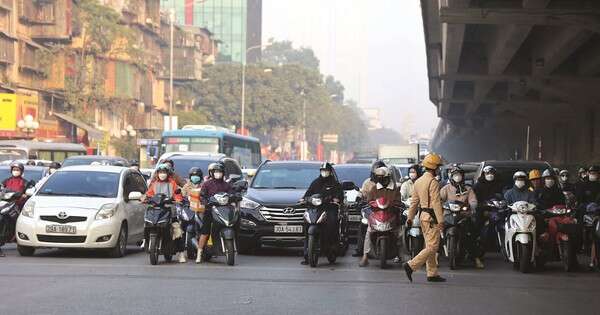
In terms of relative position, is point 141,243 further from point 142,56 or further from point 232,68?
point 232,68

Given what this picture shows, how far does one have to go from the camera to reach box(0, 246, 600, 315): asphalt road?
11109 millimetres

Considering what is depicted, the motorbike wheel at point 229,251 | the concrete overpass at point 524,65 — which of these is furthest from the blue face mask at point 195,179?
the concrete overpass at point 524,65

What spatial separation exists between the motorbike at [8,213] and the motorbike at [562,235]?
8575 millimetres

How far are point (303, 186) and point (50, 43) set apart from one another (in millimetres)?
50145

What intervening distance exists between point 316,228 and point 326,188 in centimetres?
71

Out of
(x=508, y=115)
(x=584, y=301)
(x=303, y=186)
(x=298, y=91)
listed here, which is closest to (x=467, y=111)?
(x=508, y=115)

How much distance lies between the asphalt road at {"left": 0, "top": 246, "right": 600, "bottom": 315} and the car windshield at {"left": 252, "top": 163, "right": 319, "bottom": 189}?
2602 mm

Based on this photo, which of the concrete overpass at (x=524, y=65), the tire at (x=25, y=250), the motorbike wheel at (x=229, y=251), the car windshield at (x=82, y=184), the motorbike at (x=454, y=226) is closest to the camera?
the motorbike at (x=454, y=226)

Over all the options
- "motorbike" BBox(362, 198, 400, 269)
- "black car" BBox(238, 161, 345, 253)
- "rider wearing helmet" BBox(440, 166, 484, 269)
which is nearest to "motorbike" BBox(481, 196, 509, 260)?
"rider wearing helmet" BBox(440, 166, 484, 269)

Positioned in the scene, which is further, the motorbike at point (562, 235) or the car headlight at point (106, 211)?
the car headlight at point (106, 211)

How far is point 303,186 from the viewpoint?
19.9 metres

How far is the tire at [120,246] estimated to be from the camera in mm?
17641

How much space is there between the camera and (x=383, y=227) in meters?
16.0

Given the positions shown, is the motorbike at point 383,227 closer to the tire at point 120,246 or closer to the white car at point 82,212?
the white car at point 82,212
